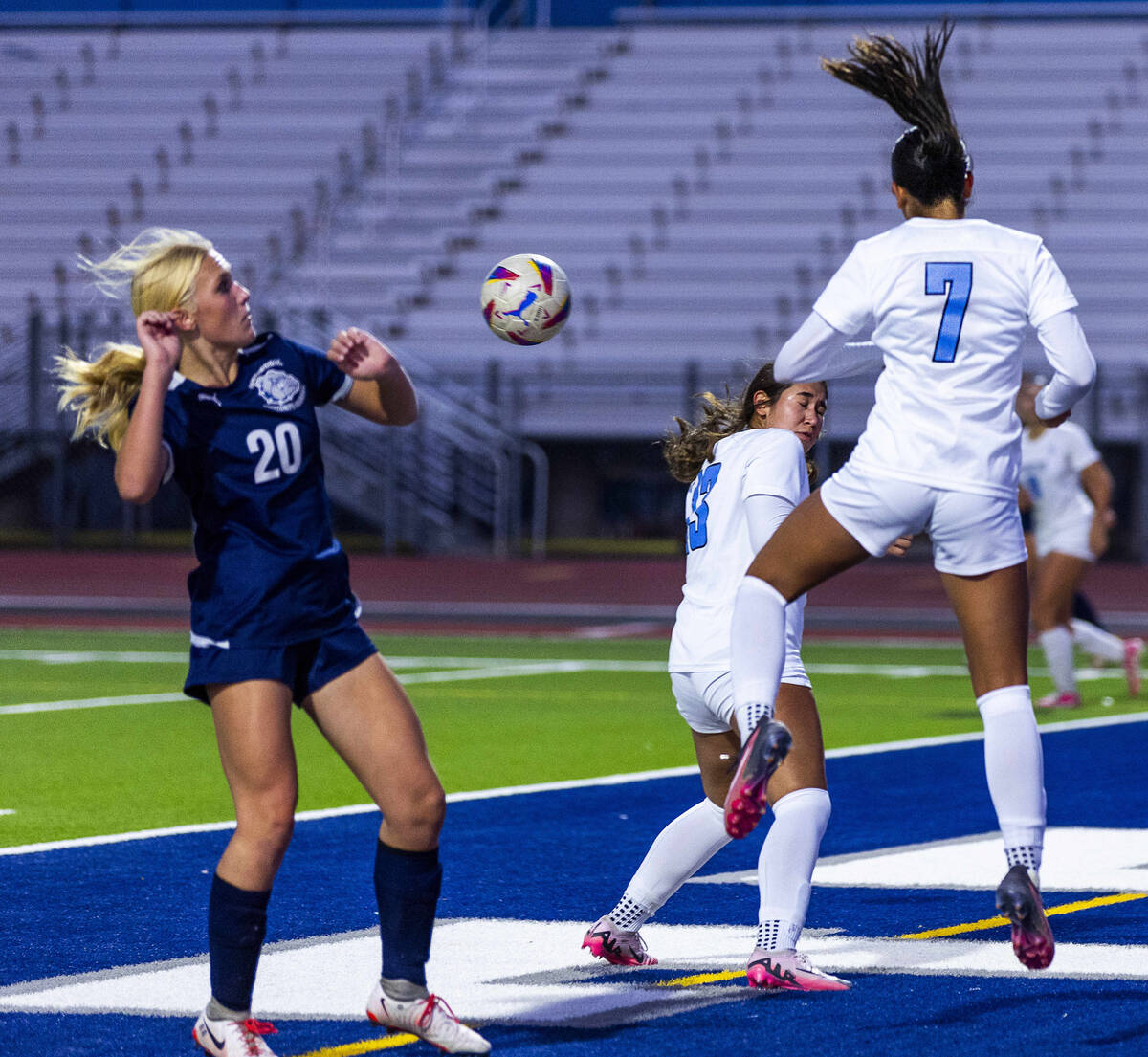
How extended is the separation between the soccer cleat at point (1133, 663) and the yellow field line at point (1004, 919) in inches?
330

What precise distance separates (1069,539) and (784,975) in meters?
9.45

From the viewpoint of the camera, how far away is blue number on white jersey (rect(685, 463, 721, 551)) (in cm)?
610

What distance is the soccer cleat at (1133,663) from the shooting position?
15.4 m

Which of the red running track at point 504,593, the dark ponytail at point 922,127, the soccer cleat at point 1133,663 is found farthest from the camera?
the red running track at point 504,593

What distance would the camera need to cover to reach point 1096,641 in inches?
622

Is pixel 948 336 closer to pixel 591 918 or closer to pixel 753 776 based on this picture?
pixel 753 776

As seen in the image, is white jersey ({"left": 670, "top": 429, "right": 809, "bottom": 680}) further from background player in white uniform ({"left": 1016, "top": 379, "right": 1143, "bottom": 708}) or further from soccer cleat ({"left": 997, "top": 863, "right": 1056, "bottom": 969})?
background player in white uniform ({"left": 1016, "top": 379, "right": 1143, "bottom": 708})

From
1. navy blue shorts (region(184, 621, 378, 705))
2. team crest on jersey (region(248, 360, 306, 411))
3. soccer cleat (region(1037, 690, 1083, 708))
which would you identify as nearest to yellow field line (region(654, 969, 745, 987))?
navy blue shorts (region(184, 621, 378, 705))

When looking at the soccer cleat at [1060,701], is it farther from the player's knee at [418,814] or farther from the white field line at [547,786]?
the player's knee at [418,814]

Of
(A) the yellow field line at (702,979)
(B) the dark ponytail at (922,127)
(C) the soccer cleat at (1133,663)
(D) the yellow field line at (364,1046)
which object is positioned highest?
(B) the dark ponytail at (922,127)

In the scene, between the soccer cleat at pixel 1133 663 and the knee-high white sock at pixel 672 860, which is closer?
the knee-high white sock at pixel 672 860

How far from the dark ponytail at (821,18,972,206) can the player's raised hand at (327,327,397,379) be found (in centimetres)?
151

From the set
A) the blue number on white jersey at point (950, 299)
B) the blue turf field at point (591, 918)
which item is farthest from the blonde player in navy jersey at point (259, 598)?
the blue number on white jersey at point (950, 299)

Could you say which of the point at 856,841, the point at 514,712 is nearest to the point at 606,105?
the point at 514,712
